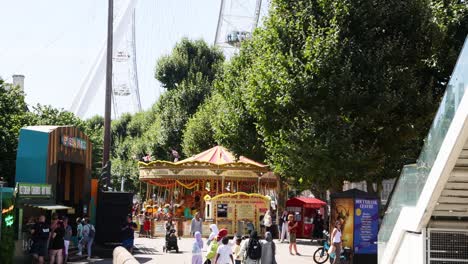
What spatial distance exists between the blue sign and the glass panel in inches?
114

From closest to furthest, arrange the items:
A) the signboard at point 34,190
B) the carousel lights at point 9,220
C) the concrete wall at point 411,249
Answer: the concrete wall at point 411,249
the carousel lights at point 9,220
the signboard at point 34,190

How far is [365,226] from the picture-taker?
22.1 m

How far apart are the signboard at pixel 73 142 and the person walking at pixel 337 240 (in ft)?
33.4

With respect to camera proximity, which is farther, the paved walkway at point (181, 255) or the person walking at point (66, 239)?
the paved walkway at point (181, 255)

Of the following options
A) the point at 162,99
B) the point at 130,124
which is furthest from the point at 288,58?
the point at 130,124

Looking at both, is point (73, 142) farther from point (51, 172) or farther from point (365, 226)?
point (365, 226)

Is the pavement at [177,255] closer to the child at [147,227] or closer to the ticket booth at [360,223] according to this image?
the ticket booth at [360,223]

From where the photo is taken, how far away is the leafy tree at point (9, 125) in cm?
3616

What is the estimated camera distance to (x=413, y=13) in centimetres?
2983

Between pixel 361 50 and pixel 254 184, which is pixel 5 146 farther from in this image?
pixel 361 50

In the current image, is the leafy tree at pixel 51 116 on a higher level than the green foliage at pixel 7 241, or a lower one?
higher

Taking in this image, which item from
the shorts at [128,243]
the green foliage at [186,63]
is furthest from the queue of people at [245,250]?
the green foliage at [186,63]

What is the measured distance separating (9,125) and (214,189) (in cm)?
1303

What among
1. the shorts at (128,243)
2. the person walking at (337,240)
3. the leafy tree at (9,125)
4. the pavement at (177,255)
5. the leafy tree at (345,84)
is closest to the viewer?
the person walking at (337,240)
